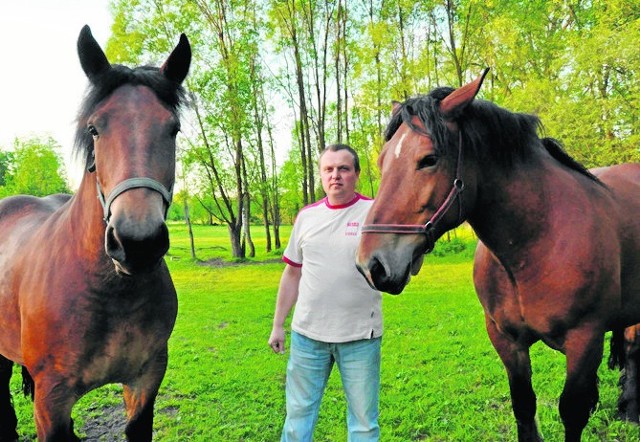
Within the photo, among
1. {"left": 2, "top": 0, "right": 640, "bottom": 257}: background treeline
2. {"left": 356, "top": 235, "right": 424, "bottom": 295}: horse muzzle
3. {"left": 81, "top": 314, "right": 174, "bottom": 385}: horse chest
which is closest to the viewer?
{"left": 356, "top": 235, "right": 424, "bottom": 295}: horse muzzle

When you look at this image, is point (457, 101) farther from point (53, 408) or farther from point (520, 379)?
point (53, 408)

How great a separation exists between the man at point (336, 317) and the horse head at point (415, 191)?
1.63 ft

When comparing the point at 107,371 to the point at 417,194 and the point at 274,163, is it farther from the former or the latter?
the point at 274,163

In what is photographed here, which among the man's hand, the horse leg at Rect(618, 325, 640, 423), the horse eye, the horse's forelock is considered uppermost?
the horse's forelock

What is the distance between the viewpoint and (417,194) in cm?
207

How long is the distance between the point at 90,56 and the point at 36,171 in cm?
4412

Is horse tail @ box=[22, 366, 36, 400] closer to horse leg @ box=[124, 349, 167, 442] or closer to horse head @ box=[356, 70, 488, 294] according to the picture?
horse leg @ box=[124, 349, 167, 442]

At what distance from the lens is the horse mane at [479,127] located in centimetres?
212

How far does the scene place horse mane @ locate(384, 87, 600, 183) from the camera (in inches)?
83.6

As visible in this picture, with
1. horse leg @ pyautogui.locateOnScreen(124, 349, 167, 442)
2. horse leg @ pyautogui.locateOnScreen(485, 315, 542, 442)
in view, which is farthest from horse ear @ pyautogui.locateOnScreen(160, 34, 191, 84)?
horse leg @ pyautogui.locateOnScreen(485, 315, 542, 442)

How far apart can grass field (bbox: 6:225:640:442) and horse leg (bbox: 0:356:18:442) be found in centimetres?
26

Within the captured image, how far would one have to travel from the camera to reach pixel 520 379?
2955 millimetres

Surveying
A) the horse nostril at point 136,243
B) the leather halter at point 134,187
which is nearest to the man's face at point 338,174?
the leather halter at point 134,187

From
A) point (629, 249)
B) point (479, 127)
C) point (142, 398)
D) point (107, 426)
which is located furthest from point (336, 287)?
point (107, 426)
